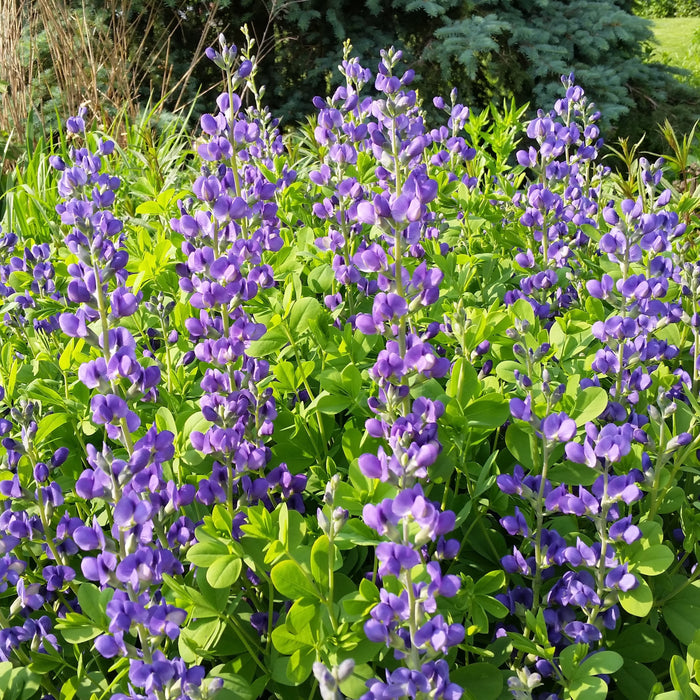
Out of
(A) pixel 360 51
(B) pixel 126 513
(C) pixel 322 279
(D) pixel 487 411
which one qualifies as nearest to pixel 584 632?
(D) pixel 487 411

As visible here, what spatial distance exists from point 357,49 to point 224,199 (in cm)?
598

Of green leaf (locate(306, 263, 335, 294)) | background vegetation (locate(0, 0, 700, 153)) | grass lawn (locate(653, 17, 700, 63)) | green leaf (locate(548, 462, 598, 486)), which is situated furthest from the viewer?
grass lawn (locate(653, 17, 700, 63))

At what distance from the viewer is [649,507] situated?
5.83ft

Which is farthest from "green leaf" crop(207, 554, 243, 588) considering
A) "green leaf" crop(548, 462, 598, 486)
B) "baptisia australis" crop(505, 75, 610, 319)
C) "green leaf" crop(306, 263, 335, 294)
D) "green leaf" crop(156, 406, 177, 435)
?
"baptisia australis" crop(505, 75, 610, 319)

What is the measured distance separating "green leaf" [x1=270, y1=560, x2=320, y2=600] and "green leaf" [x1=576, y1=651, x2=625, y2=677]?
516mm

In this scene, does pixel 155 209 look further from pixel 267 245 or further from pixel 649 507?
pixel 649 507

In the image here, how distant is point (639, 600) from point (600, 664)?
0.56ft

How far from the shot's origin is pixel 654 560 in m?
1.47

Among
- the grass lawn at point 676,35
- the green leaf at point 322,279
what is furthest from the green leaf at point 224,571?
the grass lawn at point 676,35

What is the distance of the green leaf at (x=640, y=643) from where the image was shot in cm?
154

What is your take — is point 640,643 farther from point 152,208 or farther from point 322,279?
point 152,208

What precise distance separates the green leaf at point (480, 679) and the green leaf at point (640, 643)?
32 cm

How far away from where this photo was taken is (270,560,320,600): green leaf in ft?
4.21

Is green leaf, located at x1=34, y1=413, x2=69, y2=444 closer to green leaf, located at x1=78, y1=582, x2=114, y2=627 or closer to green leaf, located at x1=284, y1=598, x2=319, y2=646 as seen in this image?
green leaf, located at x1=78, y1=582, x2=114, y2=627
